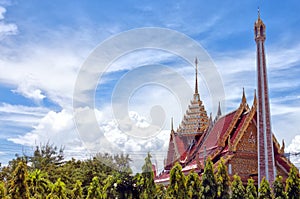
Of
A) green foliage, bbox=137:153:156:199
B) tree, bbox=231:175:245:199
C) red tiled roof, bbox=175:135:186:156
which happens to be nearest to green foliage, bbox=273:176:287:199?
tree, bbox=231:175:245:199

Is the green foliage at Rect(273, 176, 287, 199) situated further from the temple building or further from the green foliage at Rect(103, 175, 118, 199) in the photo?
the green foliage at Rect(103, 175, 118, 199)

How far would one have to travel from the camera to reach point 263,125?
2438cm

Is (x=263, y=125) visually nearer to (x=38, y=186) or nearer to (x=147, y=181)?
(x=147, y=181)

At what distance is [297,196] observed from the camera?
20.2 m

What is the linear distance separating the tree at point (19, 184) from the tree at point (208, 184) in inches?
357

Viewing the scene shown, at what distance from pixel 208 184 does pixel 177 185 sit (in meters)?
1.86

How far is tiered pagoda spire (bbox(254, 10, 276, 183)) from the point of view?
23.9 meters

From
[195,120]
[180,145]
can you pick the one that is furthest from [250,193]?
[195,120]

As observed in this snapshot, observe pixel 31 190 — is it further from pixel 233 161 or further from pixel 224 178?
pixel 233 161

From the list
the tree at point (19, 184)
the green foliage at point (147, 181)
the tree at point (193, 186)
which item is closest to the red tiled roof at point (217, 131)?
the tree at point (193, 186)

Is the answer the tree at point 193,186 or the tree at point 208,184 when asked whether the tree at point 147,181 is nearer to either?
the tree at point 193,186

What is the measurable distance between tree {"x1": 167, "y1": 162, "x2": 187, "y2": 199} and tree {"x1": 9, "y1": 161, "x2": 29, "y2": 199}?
289 inches

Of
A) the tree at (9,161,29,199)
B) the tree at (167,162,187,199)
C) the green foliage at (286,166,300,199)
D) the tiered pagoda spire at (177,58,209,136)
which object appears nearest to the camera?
the tree at (9,161,29,199)

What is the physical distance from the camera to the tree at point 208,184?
19.7 m
